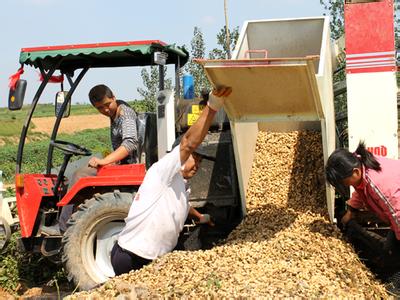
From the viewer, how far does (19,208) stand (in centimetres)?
600

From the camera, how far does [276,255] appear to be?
4.13 meters

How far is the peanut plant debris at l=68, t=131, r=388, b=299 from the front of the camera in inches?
138

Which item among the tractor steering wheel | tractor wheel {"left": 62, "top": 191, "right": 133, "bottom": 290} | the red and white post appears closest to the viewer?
the red and white post

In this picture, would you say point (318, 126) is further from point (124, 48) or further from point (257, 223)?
point (124, 48)

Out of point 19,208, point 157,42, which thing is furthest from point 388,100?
point 19,208

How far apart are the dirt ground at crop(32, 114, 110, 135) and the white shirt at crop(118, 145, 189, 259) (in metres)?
40.9

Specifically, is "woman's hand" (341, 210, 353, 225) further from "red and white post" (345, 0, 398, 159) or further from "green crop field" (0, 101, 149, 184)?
"green crop field" (0, 101, 149, 184)

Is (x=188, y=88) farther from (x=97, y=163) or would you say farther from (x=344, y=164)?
(x=344, y=164)

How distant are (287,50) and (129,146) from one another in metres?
1.80

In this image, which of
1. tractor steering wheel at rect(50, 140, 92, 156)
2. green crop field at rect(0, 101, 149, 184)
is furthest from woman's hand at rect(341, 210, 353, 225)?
green crop field at rect(0, 101, 149, 184)

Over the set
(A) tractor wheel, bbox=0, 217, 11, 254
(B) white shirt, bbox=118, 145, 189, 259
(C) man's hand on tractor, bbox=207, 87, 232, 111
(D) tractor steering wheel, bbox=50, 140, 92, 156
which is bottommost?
(A) tractor wheel, bbox=0, 217, 11, 254

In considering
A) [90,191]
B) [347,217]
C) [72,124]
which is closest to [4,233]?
[90,191]

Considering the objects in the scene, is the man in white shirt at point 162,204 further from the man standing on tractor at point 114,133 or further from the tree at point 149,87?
the tree at point 149,87

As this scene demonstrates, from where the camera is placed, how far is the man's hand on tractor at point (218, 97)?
13.0ft
